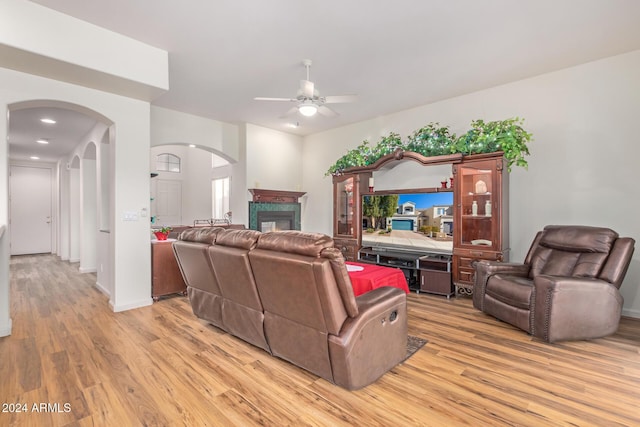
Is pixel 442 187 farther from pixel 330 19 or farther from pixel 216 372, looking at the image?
pixel 216 372

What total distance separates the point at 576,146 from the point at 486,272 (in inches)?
80.9

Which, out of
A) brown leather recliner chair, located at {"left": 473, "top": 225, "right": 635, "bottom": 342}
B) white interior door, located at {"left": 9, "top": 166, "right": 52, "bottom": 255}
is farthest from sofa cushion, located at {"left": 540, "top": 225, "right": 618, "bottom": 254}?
white interior door, located at {"left": 9, "top": 166, "right": 52, "bottom": 255}

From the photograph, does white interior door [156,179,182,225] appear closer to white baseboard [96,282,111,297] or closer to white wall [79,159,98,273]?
white wall [79,159,98,273]

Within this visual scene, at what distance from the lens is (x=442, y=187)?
15.6 ft

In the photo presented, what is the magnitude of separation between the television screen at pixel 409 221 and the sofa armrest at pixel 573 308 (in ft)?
5.53

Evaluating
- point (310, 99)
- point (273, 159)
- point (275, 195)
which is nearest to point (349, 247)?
point (275, 195)

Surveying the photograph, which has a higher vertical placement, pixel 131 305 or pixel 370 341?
pixel 370 341

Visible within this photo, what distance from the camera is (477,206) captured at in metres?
4.34

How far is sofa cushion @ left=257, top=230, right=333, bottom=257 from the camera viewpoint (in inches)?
78.9

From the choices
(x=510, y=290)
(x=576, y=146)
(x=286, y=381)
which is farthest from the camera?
(x=576, y=146)

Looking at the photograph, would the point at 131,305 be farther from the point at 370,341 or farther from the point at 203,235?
the point at 370,341

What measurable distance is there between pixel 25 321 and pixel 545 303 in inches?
215

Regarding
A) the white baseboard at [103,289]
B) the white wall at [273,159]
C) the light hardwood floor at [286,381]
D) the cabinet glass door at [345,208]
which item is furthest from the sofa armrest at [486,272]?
the white baseboard at [103,289]

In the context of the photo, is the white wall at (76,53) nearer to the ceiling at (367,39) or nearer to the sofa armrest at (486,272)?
the ceiling at (367,39)
